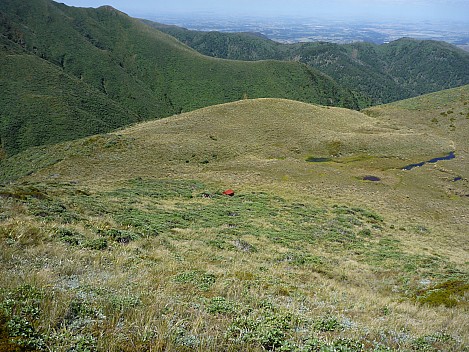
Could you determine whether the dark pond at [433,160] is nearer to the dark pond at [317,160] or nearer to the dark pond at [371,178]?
the dark pond at [371,178]

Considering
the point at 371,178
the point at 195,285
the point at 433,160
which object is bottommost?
the point at 371,178

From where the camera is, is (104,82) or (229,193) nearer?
(229,193)

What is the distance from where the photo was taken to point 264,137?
2131 inches

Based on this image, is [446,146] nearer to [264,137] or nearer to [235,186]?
[264,137]

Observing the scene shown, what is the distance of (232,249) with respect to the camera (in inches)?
562

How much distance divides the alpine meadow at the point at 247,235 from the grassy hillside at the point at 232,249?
6 cm

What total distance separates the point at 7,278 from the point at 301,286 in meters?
7.88

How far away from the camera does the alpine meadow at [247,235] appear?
15.4 ft

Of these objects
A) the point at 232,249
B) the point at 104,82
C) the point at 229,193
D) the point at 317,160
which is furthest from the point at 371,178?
the point at 104,82

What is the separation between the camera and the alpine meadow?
470 cm

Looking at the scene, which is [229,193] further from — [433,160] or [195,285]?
[433,160]

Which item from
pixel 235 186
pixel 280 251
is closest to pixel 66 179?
pixel 235 186

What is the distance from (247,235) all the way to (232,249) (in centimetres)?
381

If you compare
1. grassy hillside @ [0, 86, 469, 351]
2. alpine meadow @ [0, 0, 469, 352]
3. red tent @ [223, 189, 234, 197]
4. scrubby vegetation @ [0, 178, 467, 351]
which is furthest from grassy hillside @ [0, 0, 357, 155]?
scrubby vegetation @ [0, 178, 467, 351]
